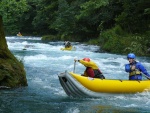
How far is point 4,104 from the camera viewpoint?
8305mm

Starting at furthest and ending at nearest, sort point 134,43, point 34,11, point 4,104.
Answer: point 34,11 < point 134,43 < point 4,104

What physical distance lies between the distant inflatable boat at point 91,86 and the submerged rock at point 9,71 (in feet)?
5.44

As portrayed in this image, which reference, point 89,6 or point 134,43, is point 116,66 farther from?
point 89,6

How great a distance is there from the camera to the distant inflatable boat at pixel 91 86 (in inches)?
352

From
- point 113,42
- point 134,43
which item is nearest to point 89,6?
point 113,42

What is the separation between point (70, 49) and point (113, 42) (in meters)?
3.17

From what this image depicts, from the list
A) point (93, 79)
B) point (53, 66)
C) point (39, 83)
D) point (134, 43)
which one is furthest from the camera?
point (134, 43)

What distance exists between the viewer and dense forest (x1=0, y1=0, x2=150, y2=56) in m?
21.9

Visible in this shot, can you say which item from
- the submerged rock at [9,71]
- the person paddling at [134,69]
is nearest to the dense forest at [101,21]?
the submerged rock at [9,71]

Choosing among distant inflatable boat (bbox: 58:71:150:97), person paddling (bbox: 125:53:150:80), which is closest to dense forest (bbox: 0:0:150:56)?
distant inflatable boat (bbox: 58:71:150:97)

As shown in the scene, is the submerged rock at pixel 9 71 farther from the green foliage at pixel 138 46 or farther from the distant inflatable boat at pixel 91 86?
the green foliage at pixel 138 46

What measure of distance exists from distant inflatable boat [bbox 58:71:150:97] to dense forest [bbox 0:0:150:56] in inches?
128

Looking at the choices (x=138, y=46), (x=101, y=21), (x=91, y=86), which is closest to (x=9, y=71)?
(x=91, y=86)

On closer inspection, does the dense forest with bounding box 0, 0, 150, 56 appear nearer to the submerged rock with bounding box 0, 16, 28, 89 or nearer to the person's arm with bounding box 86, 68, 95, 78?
the submerged rock with bounding box 0, 16, 28, 89
